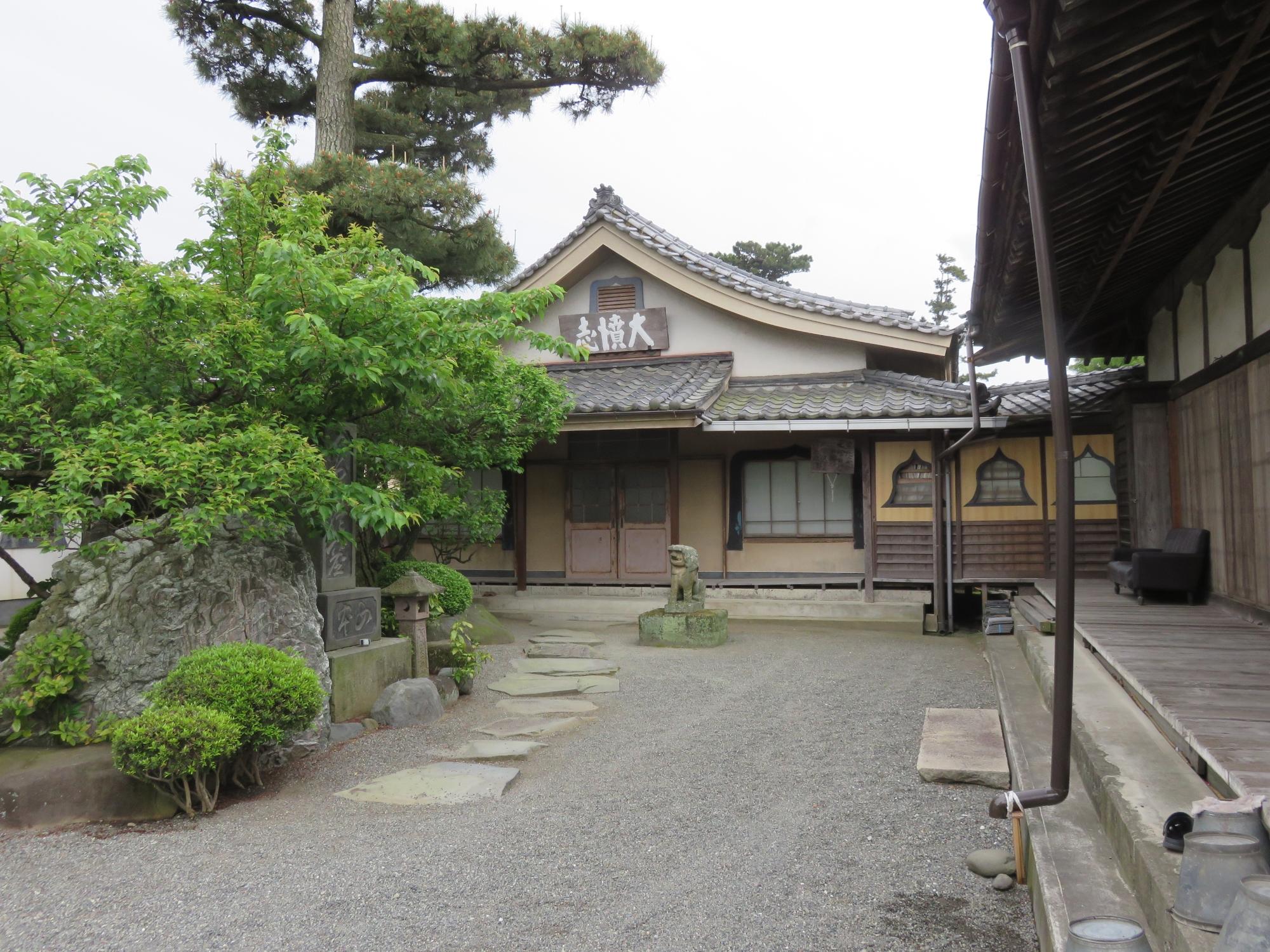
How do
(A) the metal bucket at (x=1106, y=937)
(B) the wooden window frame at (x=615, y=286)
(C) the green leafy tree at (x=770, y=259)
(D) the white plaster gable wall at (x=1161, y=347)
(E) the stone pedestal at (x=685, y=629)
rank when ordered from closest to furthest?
(A) the metal bucket at (x=1106, y=937) < (D) the white plaster gable wall at (x=1161, y=347) < (E) the stone pedestal at (x=685, y=629) < (B) the wooden window frame at (x=615, y=286) < (C) the green leafy tree at (x=770, y=259)

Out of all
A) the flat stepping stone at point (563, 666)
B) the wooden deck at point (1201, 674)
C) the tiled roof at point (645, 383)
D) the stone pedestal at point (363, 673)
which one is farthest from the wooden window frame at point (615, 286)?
the wooden deck at point (1201, 674)

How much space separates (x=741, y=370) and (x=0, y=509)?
10.8m

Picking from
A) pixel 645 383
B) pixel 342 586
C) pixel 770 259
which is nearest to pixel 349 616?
pixel 342 586

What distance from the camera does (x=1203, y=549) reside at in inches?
321

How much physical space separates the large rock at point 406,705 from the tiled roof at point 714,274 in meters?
8.92

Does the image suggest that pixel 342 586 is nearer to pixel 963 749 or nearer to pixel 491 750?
pixel 491 750

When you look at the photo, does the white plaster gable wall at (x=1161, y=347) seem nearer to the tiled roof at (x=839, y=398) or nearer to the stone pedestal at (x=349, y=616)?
the tiled roof at (x=839, y=398)

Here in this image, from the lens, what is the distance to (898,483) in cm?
1291

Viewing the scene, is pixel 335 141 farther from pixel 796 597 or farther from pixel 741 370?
pixel 796 597

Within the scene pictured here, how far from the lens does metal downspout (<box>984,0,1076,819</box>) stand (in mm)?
3246

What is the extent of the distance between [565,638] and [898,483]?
5.30m

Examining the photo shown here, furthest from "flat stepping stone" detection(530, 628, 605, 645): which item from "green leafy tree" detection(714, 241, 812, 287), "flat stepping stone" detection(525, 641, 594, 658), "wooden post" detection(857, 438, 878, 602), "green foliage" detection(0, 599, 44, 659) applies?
"green leafy tree" detection(714, 241, 812, 287)

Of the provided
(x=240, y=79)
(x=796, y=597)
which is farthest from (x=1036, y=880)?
(x=240, y=79)

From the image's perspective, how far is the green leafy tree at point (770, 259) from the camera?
3306cm
